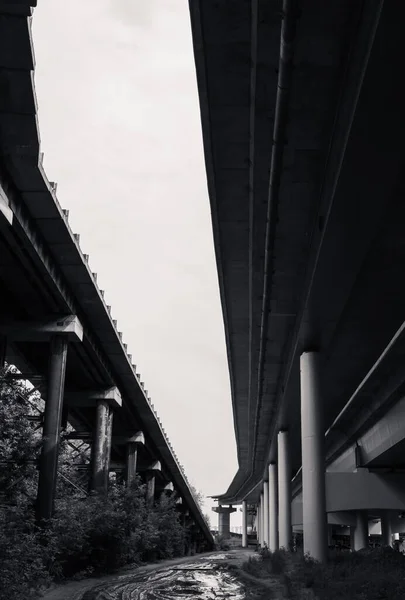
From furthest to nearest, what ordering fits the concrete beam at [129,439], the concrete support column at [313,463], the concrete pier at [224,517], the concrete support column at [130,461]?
the concrete pier at [224,517], the concrete beam at [129,439], the concrete support column at [130,461], the concrete support column at [313,463]

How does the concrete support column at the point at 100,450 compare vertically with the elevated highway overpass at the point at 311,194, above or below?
below

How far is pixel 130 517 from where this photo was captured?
94.5ft

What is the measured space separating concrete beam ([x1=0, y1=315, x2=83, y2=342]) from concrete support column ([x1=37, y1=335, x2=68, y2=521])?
0.61 meters

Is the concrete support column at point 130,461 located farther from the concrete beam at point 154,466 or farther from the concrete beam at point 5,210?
the concrete beam at point 5,210

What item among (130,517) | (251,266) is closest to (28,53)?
(251,266)

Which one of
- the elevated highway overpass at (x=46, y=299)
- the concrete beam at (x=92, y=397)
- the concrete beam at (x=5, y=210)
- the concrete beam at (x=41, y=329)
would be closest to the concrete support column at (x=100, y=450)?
the elevated highway overpass at (x=46, y=299)

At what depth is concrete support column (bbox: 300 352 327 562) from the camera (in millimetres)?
23797

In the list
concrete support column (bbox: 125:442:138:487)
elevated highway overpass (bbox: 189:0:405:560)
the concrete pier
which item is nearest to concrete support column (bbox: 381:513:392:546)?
concrete support column (bbox: 125:442:138:487)

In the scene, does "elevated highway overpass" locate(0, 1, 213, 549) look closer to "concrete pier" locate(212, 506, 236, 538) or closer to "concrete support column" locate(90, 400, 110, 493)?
"concrete support column" locate(90, 400, 110, 493)

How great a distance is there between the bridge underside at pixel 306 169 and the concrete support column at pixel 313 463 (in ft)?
3.85

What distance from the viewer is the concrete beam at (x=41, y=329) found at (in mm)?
25281

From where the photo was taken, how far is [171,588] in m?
20.0

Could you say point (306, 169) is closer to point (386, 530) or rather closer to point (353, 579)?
point (353, 579)

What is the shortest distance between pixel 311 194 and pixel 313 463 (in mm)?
11077
